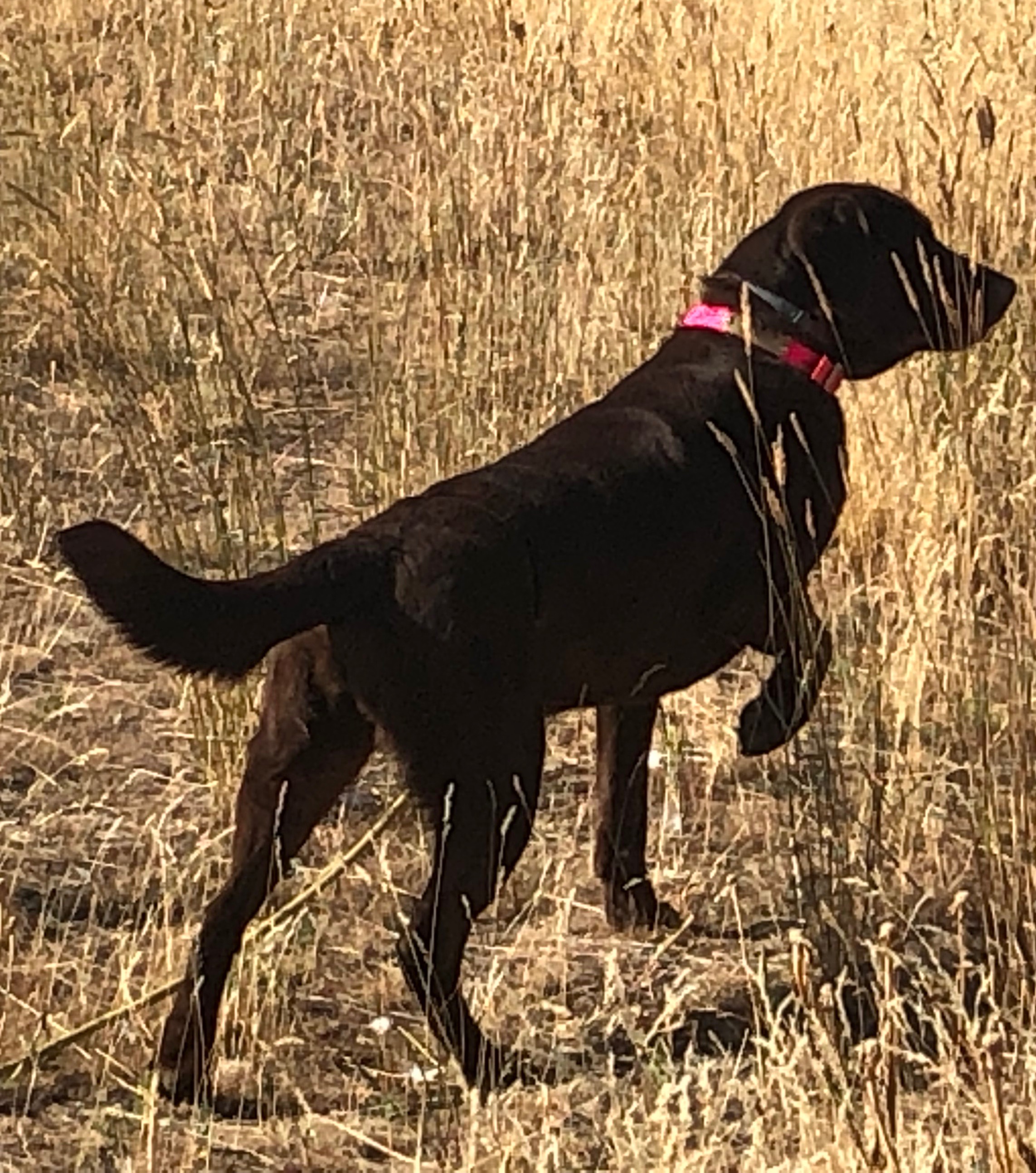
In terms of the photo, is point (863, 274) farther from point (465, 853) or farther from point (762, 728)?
point (465, 853)

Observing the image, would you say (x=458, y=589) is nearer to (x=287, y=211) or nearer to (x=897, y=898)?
(x=897, y=898)

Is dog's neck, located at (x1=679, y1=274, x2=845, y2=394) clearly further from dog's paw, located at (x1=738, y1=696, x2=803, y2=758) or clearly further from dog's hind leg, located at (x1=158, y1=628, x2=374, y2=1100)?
dog's hind leg, located at (x1=158, y1=628, x2=374, y2=1100)

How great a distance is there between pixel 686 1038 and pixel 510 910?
419mm

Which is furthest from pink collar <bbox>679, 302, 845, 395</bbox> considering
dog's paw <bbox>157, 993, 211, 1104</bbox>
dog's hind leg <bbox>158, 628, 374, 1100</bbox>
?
dog's paw <bbox>157, 993, 211, 1104</bbox>

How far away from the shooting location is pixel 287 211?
6254 mm

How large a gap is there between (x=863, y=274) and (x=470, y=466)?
4.00 ft

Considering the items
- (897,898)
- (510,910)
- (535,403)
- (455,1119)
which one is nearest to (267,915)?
(510,910)

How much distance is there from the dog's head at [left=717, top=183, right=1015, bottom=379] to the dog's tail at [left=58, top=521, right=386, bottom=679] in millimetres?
971

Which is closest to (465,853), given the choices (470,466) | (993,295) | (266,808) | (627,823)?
(266,808)

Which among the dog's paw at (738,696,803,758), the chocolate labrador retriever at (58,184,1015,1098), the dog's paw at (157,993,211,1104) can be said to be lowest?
the dog's paw at (157,993,211,1104)

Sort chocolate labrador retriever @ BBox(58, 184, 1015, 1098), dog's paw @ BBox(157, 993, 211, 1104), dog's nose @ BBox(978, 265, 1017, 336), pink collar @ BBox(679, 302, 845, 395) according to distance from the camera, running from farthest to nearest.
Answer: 1. dog's nose @ BBox(978, 265, 1017, 336)
2. pink collar @ BBox(679, 302, 845, 395)
3. dog's paw @ BBox(157, 993, 211, 1104)
4. chocolate labrador retriever @ BBox(58, 184, 1015, 1098)

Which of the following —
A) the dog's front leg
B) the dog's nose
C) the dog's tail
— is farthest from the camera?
the dog's nose

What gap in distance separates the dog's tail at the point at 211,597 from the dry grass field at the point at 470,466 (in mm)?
489

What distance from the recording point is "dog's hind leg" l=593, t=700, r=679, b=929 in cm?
358
